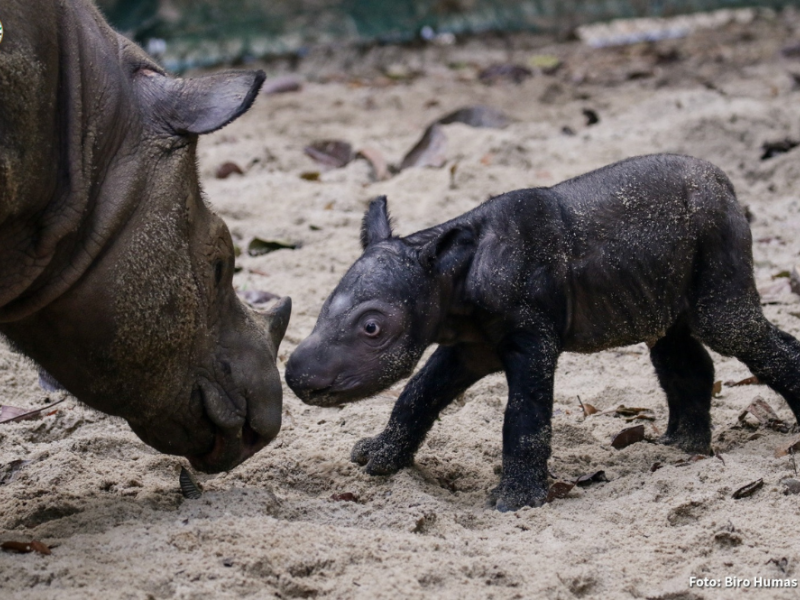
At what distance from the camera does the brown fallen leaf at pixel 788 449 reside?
4176 mm

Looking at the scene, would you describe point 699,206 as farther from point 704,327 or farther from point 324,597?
point 324,597

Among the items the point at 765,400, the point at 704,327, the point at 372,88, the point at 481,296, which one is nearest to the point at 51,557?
the point at 481,296

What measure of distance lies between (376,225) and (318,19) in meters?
8.69

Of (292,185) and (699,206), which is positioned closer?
(699,206)

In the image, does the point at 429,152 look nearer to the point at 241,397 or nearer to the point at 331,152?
the point at 331,152

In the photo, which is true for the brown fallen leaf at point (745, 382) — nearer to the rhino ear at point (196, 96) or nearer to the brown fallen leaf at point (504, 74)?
the rhino ear at point (196, 96)

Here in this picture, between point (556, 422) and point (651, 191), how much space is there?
3.62ft

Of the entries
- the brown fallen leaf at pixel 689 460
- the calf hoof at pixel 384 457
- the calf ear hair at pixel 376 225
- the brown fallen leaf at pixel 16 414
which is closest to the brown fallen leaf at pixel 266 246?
the brown fallen leaf at pixel 16 414

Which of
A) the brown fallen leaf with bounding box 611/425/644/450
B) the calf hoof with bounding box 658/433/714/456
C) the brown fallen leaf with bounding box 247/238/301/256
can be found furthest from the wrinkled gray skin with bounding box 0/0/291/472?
the brown fallen leaf with bounding box 247/238/301/256

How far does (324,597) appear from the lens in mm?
3014

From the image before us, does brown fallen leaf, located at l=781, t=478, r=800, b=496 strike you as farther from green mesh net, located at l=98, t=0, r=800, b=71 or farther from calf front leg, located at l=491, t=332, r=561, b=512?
green mesh net, located at l=98, t=0, r=800, b=71

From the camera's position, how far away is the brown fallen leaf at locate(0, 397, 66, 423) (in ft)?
15.1

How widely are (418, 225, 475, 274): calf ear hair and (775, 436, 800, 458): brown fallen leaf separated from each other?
4.53ft

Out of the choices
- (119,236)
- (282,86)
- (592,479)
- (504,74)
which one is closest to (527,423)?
(592,479)
